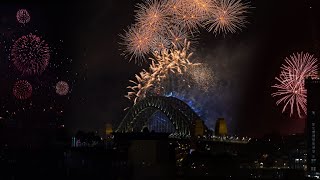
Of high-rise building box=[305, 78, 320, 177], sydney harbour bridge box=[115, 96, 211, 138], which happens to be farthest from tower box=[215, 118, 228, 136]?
high-rise building box=[305, 78, 320, 177]

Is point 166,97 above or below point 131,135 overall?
above

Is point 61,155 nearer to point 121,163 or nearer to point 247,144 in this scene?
point 121,163

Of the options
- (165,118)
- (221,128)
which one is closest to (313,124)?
(221,128)

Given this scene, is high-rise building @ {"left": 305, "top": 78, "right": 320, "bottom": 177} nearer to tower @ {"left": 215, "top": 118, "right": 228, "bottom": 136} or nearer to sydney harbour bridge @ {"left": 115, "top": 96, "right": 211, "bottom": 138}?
tower @ {"left": 215, "top": 118, "right": 228, "bottom": 136}

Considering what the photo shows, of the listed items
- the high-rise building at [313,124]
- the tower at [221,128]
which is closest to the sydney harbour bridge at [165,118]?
the tower at [221,128]

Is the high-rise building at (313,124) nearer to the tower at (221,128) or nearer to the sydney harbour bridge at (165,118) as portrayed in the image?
the tower at (221,128)

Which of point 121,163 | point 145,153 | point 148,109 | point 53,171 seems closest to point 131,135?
point 145,153

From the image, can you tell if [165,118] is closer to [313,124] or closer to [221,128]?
[221,128]
